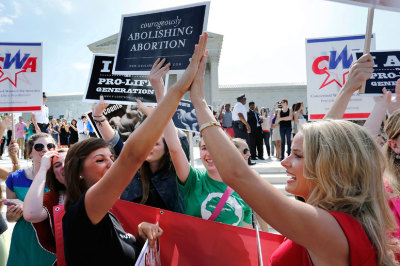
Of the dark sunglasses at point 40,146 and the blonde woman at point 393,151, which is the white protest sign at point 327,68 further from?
the dark sunglasses at point 40,146

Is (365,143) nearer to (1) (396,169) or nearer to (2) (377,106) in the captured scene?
(1) (396,169)

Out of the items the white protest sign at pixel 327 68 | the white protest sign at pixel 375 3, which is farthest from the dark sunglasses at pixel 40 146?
the white protest sign at pixel 327 68

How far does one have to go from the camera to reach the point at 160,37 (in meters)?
2.45

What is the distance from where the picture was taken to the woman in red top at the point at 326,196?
3.38ft

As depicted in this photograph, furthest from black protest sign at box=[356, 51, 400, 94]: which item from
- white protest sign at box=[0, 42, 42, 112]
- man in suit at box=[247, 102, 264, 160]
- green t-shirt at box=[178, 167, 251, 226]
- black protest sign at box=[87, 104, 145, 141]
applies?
man in suit at box=[247, 102, 264, 160]

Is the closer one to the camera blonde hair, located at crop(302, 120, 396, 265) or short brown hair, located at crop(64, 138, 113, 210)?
blonde hair, located at crop(302, 120, 396, 265)

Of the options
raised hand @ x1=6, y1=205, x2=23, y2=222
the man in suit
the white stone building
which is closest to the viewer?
raised hand @ x1=6, y1=205, x2=23, y2=222

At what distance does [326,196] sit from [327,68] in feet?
10.7

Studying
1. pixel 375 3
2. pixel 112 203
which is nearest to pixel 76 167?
pixel 112 203

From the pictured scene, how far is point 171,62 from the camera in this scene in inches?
89.0

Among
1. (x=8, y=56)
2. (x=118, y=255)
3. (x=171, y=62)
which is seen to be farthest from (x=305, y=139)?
(x=8, y=56)

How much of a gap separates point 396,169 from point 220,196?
3.71ft

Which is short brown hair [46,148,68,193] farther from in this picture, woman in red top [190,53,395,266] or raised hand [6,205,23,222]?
woman in red top [190,53,395,266]

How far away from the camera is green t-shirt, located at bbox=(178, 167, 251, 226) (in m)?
2.06
